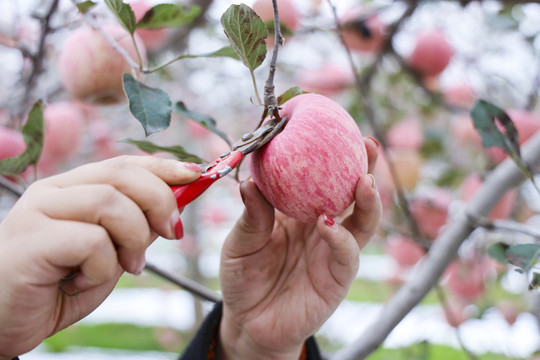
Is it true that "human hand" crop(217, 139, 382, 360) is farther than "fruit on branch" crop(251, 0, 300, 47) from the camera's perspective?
No

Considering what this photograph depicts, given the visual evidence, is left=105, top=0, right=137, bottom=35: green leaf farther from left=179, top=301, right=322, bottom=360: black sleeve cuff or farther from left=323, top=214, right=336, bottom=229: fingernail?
left=179, top=301, right=322, bottom=360: black sleeve cuff

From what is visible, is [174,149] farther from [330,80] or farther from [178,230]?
[330,80]

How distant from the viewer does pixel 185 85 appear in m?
2.44

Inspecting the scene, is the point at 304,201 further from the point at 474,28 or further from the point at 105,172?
the point at 474,28

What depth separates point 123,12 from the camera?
588 mm

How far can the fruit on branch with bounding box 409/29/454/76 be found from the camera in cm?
146

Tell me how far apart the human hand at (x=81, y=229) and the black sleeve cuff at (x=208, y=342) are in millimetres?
358

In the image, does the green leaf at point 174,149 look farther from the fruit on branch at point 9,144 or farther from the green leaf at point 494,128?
the fruit on branch at point 9,144

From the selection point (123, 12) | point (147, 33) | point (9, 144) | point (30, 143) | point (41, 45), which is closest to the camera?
point (123, 12)

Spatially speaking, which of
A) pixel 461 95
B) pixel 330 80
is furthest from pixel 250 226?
pixel 461 95

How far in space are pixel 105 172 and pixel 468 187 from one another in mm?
1166

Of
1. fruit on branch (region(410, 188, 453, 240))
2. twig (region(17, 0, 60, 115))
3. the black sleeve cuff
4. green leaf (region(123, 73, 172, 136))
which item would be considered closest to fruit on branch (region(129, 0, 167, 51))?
twig (region(17, 0, 60, 115))

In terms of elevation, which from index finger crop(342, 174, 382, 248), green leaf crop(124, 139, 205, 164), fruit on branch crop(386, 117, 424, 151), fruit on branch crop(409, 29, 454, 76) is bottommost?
fruit on branch crop(386, 117, 424, 151)

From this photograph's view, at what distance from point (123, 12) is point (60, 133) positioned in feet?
2.65
